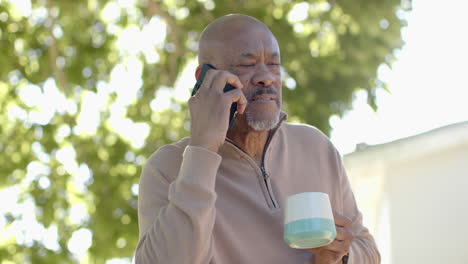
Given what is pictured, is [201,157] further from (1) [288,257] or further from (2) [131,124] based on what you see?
(2) [131,124]

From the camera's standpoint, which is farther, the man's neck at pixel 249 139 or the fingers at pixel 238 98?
the man's neck at pixel 249 139

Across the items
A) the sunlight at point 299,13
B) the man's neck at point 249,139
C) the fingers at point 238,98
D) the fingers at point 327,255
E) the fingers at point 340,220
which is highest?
the sunlight at point 299,13

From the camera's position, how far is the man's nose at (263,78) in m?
2.27

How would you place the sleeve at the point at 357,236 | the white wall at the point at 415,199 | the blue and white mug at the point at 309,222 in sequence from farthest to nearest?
the white wall at the point at 415,199
the sleeve at the point at 357,236
the blue and white mug at the point at 309,222

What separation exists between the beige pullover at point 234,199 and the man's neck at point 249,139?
3 centimetres

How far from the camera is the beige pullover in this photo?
1.98 metres

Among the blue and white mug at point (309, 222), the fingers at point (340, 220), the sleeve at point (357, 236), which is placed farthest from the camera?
the sleeve at point (357, 236)

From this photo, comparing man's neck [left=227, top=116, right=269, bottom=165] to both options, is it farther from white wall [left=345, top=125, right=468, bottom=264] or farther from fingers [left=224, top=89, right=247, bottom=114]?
white wall [left=345, top=125, right=468, bottom=264]

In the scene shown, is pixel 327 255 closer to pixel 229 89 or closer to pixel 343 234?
pixel 343 234

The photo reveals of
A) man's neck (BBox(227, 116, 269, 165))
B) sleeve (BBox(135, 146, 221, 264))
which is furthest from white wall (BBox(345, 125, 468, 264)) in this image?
sleeve (BBox(135, 146, 221, 264))

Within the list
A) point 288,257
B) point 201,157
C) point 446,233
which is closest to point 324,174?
point 288,257

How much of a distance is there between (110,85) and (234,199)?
4197 millimetres

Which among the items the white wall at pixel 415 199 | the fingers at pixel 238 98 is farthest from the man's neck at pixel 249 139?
the white wall at pixel 415 199

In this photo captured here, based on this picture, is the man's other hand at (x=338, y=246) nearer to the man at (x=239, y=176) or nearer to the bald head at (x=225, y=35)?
the man at (x=239, y=176)
